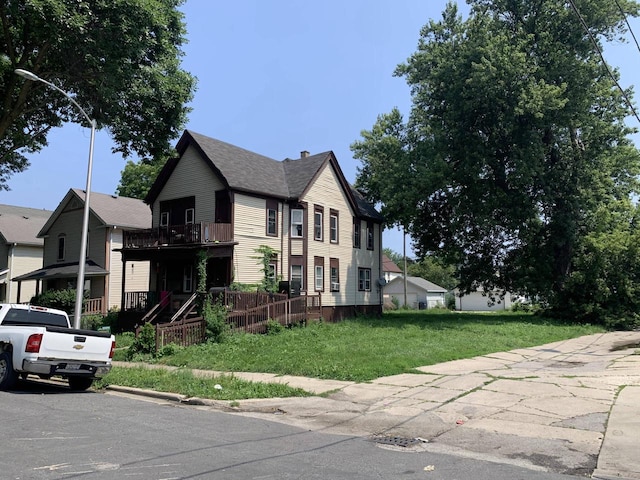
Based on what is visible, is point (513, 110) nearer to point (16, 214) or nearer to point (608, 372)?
point (608, 372)

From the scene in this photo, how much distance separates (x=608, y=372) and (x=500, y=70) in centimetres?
1991

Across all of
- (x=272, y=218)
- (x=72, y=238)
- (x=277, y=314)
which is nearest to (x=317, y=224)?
(x=272, y=218)

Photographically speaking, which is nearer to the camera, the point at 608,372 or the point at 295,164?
the point at 608,372

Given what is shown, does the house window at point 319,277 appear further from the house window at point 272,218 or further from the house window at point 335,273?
the house window at point 272,218

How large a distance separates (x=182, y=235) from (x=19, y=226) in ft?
81.6

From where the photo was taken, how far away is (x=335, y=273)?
31547mm

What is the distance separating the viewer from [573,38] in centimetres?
3089

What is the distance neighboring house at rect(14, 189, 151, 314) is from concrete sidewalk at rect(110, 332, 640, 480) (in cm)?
2265

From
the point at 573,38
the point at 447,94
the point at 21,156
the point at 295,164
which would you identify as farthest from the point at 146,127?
the point at 573,38

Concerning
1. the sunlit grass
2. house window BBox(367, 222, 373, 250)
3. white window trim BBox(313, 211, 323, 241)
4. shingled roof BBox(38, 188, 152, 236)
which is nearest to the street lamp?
the sunlit grass

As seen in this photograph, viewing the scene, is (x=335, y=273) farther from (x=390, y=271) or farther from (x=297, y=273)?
(x=390, y=271)

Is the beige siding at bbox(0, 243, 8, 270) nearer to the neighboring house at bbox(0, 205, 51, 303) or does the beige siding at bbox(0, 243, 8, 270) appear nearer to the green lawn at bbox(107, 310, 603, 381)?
the neighboring house at bbox(0, 205, 51, 303)

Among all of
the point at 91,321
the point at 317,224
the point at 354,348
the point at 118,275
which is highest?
the point at 317,224

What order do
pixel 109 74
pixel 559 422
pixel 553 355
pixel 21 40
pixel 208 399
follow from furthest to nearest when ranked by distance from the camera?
1. pixel 21 40
2. pixel 109 74
3. pixel 553 355
4. pixel 208 399
5. pixel 559 422
